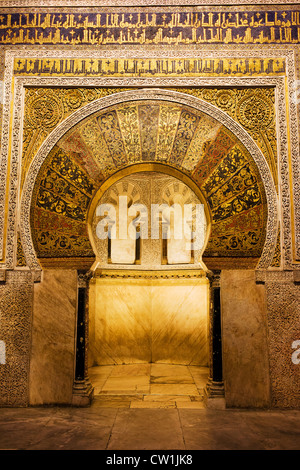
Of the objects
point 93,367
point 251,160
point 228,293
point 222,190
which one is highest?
point 251,160

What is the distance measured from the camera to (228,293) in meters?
4.11

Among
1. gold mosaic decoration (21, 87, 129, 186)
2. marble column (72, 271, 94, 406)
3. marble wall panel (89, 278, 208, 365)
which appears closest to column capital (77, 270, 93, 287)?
marble column (72, 271, 94, 406)

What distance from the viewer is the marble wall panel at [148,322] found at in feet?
20.7

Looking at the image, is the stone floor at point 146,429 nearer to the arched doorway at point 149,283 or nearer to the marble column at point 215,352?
the marble column at point 215,352

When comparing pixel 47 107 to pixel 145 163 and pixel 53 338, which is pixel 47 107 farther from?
pixel 53 338

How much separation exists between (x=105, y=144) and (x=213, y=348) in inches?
99.1

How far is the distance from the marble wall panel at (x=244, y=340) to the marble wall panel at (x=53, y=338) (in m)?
1.63

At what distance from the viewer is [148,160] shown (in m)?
4.28

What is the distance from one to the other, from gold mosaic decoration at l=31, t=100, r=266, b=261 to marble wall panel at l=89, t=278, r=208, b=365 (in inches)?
92.4

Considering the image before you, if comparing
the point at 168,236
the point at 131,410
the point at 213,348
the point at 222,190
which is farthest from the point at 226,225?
the point at 168,236

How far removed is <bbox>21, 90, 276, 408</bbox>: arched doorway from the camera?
4125 mm

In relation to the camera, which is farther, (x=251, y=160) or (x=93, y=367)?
(x=93, y=367)

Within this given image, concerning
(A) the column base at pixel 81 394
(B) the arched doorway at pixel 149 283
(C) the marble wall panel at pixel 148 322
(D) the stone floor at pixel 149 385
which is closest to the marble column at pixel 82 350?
(A) the column base at pixel 81 394

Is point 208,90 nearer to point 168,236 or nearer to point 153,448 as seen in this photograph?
point 168,236
